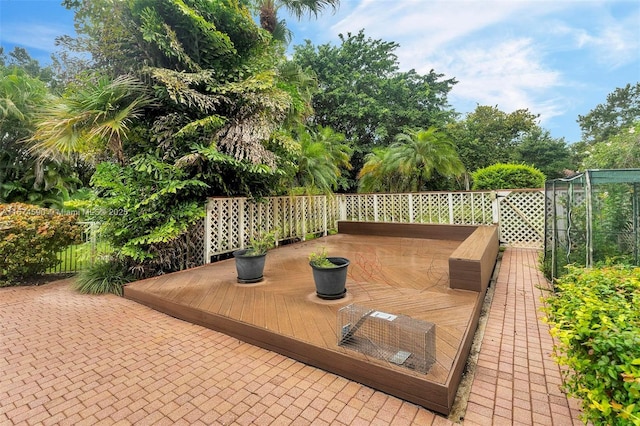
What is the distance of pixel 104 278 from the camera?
454cm

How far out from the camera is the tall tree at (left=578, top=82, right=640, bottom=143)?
2186cm

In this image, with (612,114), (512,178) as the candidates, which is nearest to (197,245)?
(512,178)

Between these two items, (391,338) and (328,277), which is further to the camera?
(328,277)

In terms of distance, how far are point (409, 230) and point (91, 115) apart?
745cm

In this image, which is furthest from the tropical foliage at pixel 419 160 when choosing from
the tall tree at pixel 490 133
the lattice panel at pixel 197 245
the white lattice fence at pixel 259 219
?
the tall tree at pixel 490 133

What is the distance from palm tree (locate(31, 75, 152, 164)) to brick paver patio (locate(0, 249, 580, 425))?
8.99 feet

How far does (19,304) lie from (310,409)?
15.6 ft

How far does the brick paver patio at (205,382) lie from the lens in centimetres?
178

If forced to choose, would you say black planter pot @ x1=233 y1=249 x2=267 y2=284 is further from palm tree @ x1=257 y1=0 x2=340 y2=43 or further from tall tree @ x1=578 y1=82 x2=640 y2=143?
tall tree @ x1=578 y1=82 x2=640 y2=143

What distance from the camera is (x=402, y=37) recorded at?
15.2m

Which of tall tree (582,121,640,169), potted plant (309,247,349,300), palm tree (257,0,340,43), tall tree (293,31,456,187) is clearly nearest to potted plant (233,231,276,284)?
potted plant (309,247,349,300)

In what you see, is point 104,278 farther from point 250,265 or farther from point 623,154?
point 623,154

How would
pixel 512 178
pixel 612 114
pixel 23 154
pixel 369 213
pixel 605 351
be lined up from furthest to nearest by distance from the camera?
pixel 612 114, pixel 369 213, pixel 23 154, pixel 512 178, pixel 605 351

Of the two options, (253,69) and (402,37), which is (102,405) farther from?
(402,37)
